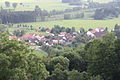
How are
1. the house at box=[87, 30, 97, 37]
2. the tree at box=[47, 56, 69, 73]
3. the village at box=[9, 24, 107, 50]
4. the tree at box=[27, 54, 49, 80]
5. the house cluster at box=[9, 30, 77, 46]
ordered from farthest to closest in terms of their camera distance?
the house at box=[87, 30, 97, 37] → the house cluster at box=[9, 30, 77, 46] → the village at box=[9, 24, 107, 50] → the tree at box=[47, 56, 69, 73] → the tree at box=[27, 54, 49, 80]

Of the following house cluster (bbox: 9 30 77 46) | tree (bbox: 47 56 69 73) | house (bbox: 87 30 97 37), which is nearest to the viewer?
tree (bbox: 47 56 69 73)

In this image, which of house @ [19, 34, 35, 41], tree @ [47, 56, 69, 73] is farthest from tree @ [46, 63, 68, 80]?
house @ [19, 34, 35, 41]

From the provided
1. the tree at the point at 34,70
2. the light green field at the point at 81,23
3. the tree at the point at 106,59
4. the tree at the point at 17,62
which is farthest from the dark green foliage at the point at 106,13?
the tree at the point at 17,62

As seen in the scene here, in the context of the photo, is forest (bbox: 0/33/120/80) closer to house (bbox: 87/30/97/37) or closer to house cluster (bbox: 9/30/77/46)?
house cluster (bbox: 9/30/77/46)

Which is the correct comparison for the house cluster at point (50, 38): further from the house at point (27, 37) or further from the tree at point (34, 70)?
the tree at point (34, 70)

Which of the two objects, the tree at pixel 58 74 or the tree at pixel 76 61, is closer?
the tree at pixel 58 74

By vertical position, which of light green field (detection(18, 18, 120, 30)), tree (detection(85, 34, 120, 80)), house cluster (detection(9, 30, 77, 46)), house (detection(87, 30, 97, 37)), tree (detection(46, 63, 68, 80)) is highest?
tree (detection(85, 34, 120, 80))

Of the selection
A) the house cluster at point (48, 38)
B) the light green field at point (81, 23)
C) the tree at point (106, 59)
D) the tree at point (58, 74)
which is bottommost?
the house cluster at point (48, 38)

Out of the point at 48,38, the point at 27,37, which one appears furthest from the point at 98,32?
the point at 27,37

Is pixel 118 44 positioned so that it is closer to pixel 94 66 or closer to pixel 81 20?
pixel 94 66

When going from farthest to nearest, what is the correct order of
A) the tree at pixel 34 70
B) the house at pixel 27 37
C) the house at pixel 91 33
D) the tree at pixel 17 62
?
the house at pixel 91 33 < the house at pixel 27 37 < the tree at pixel 34 70 < the tree at pixel 17 62

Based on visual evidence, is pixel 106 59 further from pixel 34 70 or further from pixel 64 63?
pixel 34 70
